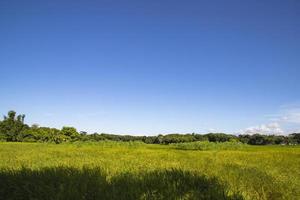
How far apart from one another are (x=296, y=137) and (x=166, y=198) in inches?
5068

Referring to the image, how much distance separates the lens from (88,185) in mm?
5906

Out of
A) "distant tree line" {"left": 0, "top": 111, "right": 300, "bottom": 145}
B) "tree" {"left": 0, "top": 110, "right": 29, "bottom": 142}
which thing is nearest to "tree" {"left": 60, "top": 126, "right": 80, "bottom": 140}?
"distant tree line" {"left": 0, "top": 111, "right": 300, "bottom": 145}

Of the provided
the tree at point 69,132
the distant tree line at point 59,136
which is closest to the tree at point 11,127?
the distant tree line at point 59,136

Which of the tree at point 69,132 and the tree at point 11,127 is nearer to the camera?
the tree at point 11,127

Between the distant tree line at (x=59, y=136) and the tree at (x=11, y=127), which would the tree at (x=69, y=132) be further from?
the tree at (x=11, y=127)

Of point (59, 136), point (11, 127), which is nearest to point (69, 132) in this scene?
point (59, 136)

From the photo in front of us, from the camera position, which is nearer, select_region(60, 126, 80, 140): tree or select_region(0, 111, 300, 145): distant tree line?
select_region(0, 111, 300, 145): distant tree line

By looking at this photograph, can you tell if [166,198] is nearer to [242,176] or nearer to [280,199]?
[280,199]

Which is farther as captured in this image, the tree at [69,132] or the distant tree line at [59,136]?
the tree at [69,132]

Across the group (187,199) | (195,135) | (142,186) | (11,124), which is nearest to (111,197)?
(142,186)

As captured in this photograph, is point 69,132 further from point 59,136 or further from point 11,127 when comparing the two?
point 11,127

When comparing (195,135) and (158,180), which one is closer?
(158,180)

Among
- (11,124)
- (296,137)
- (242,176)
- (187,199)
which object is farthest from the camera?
(296,137)

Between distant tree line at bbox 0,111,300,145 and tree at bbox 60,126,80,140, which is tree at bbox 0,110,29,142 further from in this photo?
tree at bbox 60,126,80,140
